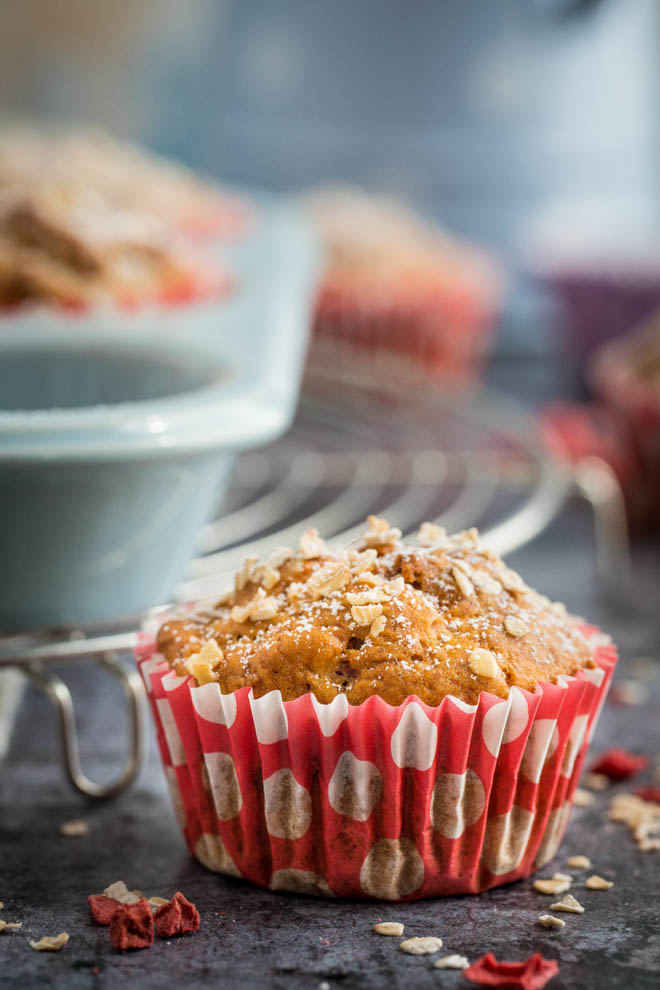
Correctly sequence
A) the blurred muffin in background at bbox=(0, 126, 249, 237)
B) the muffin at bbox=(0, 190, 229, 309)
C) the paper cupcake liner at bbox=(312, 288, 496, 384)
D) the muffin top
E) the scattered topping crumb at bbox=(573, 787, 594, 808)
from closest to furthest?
the muffin top < the scattered topping crumb at bbox=(573, 787, 594, 808) < the muffin at bbox=(0, 190, 229, 309) < the blurred muffin in background at bbox=(0, 126, 249, 237) < the paper cupcake liner at bbox=(312, 288, 496, 384)

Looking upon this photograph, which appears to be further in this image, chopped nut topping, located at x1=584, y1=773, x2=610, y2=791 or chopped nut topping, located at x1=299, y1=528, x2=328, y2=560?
chopped nut topping, located at x1=584, y1=773, x2=610, y2=791

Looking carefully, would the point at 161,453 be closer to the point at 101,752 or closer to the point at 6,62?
the point at 101,752

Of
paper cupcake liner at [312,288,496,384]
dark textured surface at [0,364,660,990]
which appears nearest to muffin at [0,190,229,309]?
dark textured surface at [0,364,660,990]

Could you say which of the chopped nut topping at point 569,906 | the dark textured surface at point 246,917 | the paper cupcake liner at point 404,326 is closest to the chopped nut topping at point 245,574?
the dark textured surface at point 246,917

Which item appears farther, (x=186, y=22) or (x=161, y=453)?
(x=186, y=22)

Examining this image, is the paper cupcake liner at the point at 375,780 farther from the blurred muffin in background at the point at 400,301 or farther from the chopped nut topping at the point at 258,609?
the blurred muffin in background at the point at 400,301

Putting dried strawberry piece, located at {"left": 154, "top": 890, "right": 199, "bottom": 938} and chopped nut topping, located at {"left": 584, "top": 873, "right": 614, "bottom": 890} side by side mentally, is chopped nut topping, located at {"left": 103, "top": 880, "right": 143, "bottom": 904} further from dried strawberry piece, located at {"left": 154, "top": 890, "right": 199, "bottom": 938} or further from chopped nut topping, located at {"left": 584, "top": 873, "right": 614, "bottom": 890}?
chopped nut topping, located at {"left": 584, "top": 873, "right": 614, "bottom": 890}

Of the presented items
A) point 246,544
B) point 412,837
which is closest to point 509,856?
point 412,837
